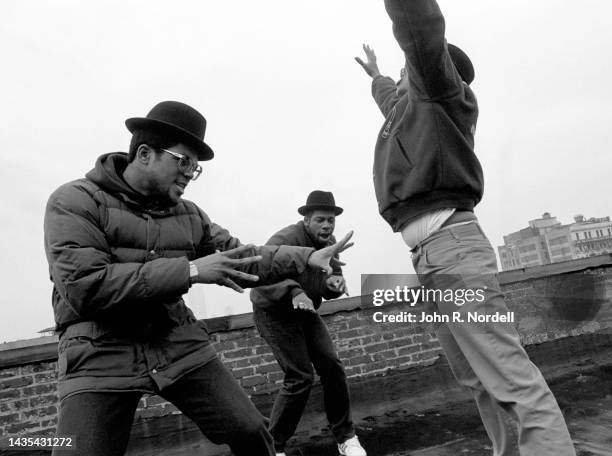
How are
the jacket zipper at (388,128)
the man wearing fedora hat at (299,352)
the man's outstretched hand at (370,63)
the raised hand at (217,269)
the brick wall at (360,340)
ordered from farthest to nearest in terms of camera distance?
the brick wall at (360,340), the man wearing fedora hat at (299,352), the man's outstretched hand at (370,63), the jacket zipper at (388,128), the raised hand at (217,269)

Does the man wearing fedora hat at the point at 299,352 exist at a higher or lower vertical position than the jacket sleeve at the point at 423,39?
lower

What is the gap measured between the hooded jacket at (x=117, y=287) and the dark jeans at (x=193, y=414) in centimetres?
6

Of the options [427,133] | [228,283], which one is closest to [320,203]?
[427,133]

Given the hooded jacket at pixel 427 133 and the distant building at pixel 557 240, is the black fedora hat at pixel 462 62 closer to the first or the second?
the hooded jacket at pixel 427 133

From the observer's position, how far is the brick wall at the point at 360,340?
179 inches

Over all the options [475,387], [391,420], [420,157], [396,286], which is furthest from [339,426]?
[420,157]

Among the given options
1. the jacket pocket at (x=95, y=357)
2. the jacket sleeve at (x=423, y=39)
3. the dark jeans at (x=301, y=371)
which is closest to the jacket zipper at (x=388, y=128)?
the jacket sleeve at (x=423, y=39)

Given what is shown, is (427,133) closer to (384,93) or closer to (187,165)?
(384,93)

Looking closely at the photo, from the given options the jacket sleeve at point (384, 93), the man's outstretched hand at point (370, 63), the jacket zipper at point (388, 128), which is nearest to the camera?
the jacket zipper at point (388, 128)

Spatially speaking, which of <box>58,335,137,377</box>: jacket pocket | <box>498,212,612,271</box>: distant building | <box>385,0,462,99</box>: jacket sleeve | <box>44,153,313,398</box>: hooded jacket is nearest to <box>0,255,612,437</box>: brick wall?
<box>44,153,313,398</box>: hooded jacket

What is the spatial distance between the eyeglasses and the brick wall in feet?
10.7

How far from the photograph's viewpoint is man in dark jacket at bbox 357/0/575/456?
6.34 ft

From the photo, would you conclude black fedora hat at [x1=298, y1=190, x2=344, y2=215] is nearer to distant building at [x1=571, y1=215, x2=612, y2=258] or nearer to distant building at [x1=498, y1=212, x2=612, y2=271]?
distant building at [x1=498, y1=212, x2=612, y2=271]

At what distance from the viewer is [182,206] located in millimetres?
2625
